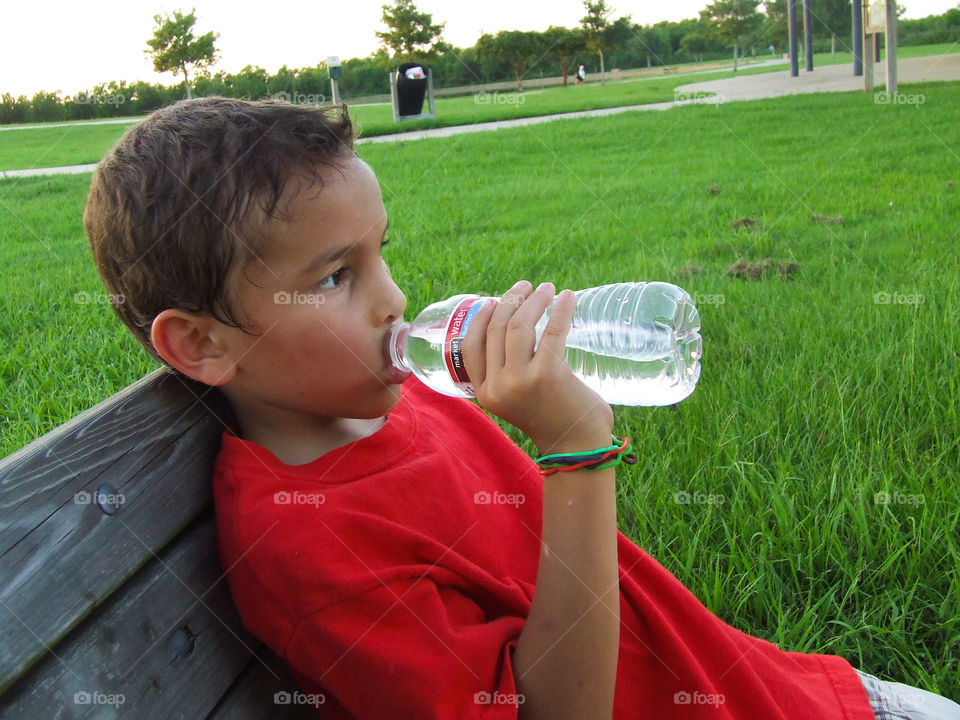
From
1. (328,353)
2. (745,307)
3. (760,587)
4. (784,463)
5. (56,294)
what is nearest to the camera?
(328,353)

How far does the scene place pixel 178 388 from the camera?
131cm

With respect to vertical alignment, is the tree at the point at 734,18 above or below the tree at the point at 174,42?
above

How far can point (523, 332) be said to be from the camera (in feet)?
3.85

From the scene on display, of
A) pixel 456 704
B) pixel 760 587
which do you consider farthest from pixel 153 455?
pixel 760 587

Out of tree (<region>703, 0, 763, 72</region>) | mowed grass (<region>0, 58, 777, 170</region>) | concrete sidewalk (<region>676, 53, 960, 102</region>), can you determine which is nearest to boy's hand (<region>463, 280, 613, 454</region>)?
mowed grass (<region>0, 58, 777, 170</region>)

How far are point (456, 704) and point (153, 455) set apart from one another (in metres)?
0.54

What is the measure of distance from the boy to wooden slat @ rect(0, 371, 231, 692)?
62 millimetres

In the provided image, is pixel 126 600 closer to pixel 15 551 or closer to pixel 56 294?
pixel 15 551
